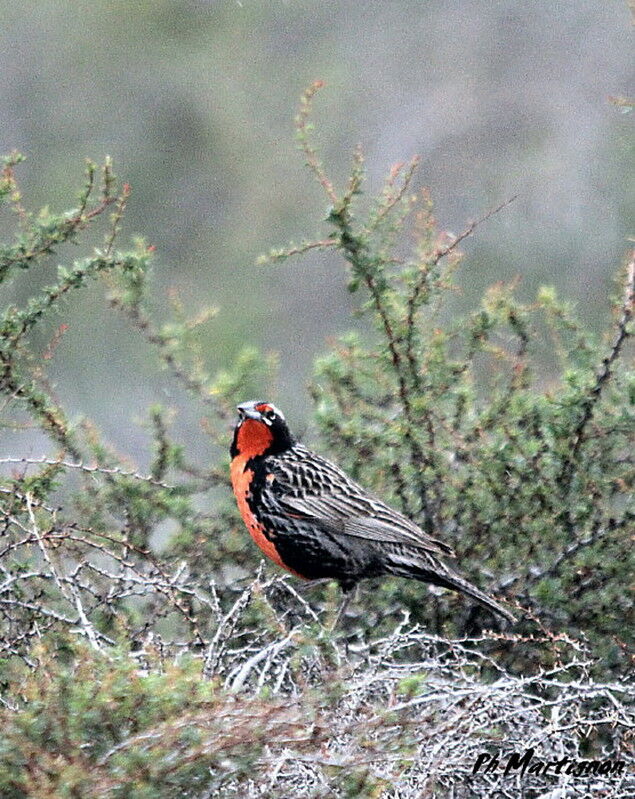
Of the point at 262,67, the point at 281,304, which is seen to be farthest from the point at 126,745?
the point at 262,67

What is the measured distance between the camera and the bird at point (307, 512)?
6.25 m

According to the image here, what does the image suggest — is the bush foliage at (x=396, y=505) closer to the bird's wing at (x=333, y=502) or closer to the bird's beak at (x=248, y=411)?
the bird's wing at (x=333, y=502)

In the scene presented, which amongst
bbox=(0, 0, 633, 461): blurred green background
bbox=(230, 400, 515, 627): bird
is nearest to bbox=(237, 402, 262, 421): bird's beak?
bbox=(230, 400, 515, 627): bird

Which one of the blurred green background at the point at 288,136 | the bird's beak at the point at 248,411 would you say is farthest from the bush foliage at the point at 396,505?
the blurred green background at the point at 288,136

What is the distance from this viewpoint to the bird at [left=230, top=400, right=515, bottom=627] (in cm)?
625

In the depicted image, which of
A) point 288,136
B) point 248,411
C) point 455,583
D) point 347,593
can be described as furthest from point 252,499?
point 288,136

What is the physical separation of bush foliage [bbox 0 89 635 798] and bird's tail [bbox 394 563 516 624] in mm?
111

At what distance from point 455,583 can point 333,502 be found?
72 cm

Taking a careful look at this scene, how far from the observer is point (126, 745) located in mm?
3844

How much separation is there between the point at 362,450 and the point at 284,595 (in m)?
0.62

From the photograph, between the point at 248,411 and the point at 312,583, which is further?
the point at 248,411

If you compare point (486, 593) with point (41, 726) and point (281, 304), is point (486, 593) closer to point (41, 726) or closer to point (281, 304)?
point (41, 726)

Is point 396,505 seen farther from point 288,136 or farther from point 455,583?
point 288,136

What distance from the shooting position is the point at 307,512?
640 centimetres
